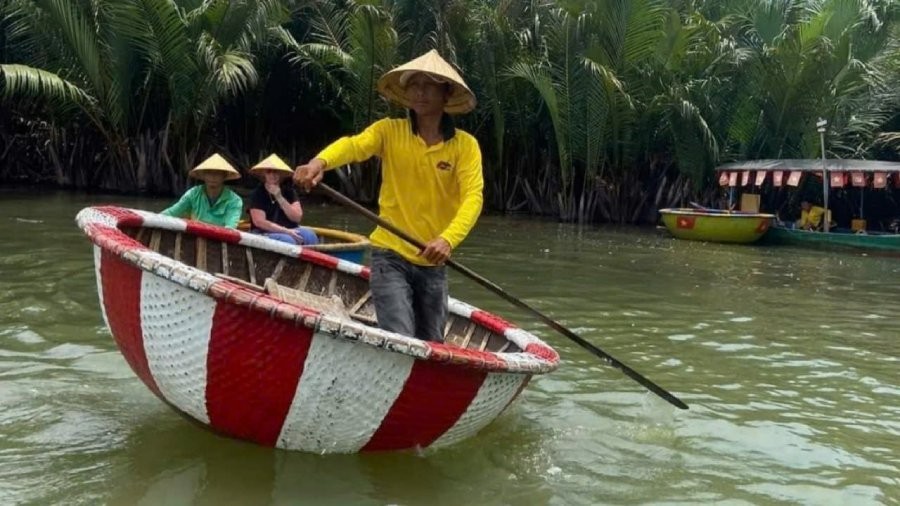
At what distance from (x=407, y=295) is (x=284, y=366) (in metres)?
0.85

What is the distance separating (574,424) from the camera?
166 inches

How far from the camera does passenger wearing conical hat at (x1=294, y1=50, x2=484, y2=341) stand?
3.59m

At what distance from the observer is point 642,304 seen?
7676 millimetres

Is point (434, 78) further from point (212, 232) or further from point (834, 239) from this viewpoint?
point (834, 239)

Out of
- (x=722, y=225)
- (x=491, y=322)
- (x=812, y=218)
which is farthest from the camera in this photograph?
(x=812, y=218)

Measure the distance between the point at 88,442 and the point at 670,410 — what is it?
2.76 m

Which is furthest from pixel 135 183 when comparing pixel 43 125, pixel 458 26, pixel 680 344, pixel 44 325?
pixel 680 344

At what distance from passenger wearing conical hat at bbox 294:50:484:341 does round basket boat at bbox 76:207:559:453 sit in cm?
50

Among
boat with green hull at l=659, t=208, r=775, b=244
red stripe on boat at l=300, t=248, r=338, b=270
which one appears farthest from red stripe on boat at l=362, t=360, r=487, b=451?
boat with green hull at l=659, t=208, r=775, b=244

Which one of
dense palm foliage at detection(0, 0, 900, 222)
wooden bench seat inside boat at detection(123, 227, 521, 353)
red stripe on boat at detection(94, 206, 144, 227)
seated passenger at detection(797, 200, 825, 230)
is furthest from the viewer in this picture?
dense palm foliage at detection(0, 0, 900, 222)

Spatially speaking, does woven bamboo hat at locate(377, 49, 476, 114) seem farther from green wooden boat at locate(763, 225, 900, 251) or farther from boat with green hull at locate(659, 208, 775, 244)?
green wooden boat at locate(763, 225, 900, 251)

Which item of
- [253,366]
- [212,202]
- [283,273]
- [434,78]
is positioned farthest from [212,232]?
[253,366]

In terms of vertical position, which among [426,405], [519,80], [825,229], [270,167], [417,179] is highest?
[519,80]

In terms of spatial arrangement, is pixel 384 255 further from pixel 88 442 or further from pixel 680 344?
pixel 680 344
